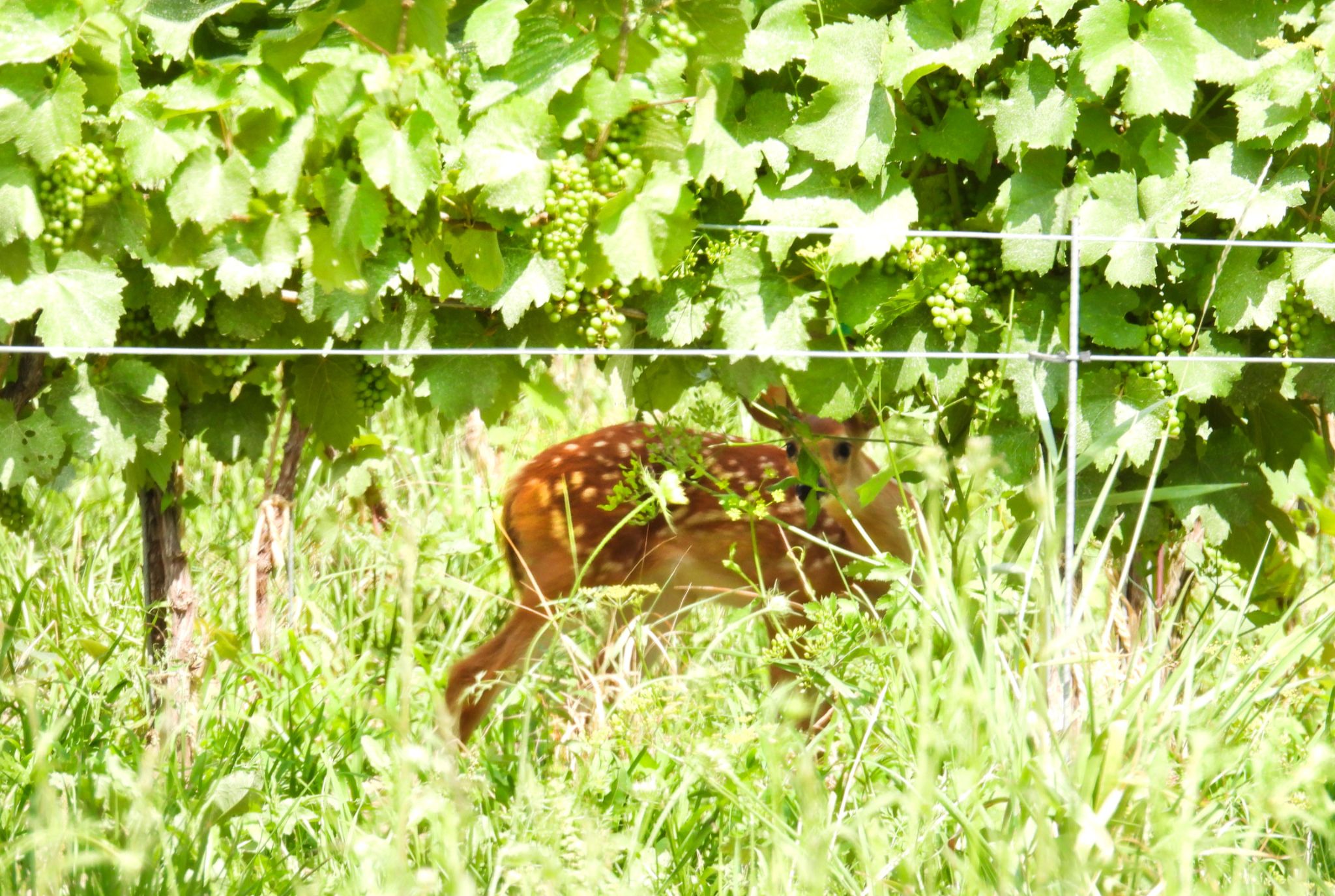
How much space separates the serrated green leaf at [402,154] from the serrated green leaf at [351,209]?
58 millimetres

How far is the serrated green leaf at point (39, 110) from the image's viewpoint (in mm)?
2568

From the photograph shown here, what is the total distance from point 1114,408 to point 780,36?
1004 millimetres

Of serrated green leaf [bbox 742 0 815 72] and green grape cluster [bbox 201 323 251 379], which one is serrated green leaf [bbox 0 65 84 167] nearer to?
green grape cluster [bbox 201 323 251 379]

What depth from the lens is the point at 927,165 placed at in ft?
9.98

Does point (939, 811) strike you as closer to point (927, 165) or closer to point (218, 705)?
point (927, 165)

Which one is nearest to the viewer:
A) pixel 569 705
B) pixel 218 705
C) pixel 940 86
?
pixel 940 86

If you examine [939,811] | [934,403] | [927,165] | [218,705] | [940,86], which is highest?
[940,86]

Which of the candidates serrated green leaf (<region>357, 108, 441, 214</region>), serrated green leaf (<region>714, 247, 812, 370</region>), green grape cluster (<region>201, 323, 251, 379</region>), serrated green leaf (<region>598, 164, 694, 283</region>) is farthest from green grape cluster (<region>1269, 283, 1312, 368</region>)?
green grape cluster (<region>201, 323, 251, 379</region>)

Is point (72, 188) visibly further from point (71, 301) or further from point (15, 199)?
point (71, 301)

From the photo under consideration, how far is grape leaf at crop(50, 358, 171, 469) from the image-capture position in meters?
2.96

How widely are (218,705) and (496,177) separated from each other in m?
1.69

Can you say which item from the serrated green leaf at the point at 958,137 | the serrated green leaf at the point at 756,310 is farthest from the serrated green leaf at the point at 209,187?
the serrated green leaf at the point at 958,137

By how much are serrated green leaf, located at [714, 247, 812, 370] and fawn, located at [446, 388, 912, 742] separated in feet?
4.19

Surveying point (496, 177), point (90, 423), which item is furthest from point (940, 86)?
point (90, 423)
